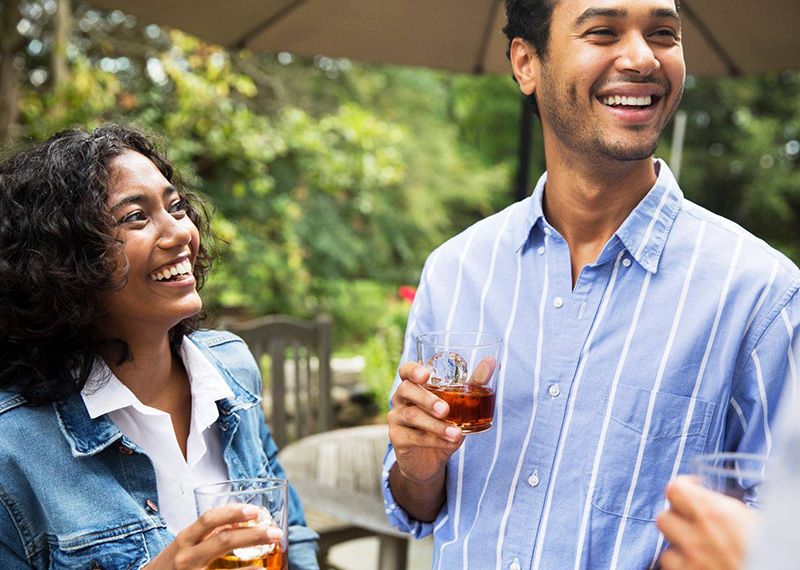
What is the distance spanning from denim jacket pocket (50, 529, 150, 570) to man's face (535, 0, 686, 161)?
115 centimetres

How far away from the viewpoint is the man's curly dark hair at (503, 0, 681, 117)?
1573 mm

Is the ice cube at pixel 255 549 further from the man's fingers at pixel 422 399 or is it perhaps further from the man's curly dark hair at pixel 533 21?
the man's curly dark hair at pixel 533 21

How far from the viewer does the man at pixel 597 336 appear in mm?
1354

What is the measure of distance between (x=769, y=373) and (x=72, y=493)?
1.27m

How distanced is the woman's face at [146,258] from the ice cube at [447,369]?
0.55 m

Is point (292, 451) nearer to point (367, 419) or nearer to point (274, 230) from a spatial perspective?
point (367, 419)

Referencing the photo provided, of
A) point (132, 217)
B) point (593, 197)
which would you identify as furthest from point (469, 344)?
point (132, 217)

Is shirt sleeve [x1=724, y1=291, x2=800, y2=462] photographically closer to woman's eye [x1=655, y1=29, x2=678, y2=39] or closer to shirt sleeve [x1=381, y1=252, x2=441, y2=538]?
woman's eye [x1=655, y1=29, x2=678, y2=39]

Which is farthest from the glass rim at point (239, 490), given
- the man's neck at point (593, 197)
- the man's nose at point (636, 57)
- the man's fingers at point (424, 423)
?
the man's nose at point (636, 57)

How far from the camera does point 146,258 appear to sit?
63.2 inches

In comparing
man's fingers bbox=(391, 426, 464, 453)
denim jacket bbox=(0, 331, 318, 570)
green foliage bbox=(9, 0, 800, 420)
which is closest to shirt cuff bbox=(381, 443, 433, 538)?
man's fingers bbox=(391, 426, 464, 453)

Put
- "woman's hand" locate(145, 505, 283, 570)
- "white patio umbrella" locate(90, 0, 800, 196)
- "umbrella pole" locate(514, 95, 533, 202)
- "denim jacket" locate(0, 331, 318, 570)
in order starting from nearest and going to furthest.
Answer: "woman's hand" locate(145, 505, 283, 570)
"denim jacket" locate(0, 331, 318, 570)
"white patio umbrella" locate(90, 0, 800, 196)
"umbrella pole" locate(514, 95, 533, 202)

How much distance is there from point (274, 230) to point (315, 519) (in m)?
4.73

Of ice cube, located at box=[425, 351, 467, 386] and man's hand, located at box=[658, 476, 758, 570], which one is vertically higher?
man's hand, located at box=[658, 476, 758, 570]
